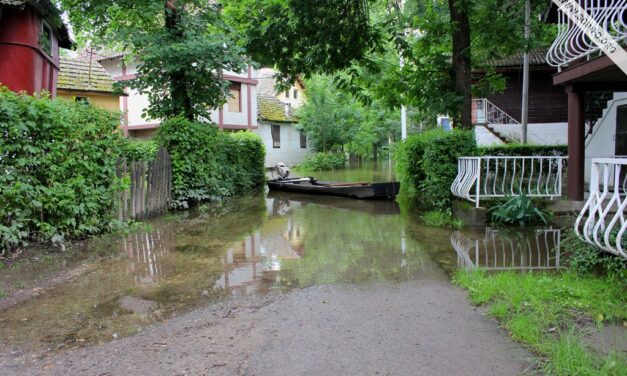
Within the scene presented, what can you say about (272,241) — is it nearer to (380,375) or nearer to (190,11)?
(380,375)

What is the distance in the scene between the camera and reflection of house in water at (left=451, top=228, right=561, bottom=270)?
5.99 m

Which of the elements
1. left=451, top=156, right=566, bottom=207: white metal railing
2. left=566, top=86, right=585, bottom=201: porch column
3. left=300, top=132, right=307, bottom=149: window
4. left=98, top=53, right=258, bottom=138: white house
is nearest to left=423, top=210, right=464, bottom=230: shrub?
left=451, top=156, right=566, bottom=207: white metal railing

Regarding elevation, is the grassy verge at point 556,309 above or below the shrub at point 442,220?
below

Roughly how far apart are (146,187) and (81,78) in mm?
13638

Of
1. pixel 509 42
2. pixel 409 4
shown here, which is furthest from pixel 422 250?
pixel 409 4

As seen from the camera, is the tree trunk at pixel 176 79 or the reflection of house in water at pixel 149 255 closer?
the reflection of house in water at pixel 149 255

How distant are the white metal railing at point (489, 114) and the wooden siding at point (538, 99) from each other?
1.03 feet

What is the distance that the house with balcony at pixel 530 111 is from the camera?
853 inches

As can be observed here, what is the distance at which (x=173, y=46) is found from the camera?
36.9 feet

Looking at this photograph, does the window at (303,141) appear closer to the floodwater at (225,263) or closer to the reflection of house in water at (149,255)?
the floodwater at (225,263)

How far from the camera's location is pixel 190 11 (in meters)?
13.0

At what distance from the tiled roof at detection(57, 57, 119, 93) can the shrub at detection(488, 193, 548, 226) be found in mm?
17445

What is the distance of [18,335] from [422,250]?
5198 millimetres

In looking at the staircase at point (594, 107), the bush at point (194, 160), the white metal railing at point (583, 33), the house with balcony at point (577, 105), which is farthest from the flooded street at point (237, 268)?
the staircase at point (594, 107)
